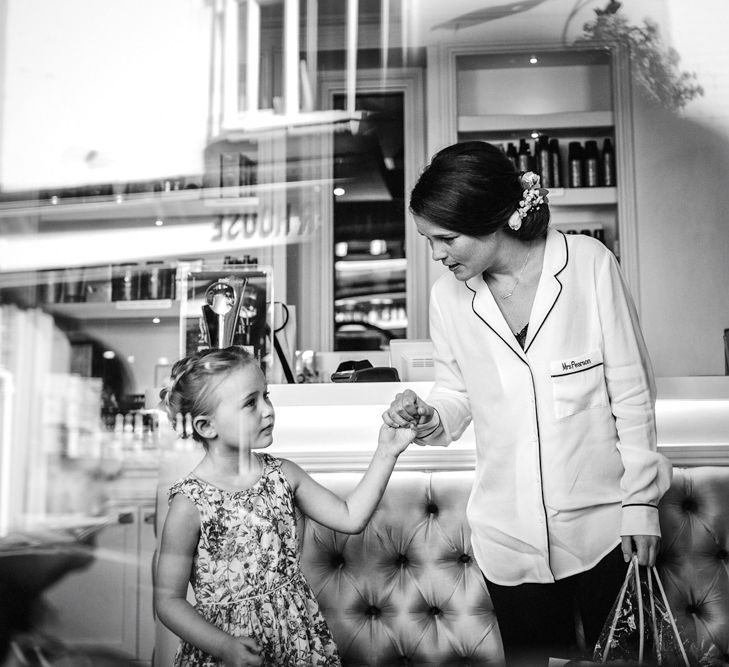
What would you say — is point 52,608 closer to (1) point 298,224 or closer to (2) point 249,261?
(2) point 249,261

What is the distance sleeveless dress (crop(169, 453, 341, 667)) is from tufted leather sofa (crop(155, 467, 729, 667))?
0.17 meters

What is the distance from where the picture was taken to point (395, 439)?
81cm

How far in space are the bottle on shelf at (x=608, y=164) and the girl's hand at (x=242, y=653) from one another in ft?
4.96

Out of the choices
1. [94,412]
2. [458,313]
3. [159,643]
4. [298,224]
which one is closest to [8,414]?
[94,412]

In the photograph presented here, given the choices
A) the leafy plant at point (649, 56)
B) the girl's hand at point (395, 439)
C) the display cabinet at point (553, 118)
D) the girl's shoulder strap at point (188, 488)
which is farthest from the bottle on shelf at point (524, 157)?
the girl's shoulder strap at point (188, 488)

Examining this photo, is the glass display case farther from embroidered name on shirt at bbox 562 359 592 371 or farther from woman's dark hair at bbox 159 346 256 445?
embroidered name on shirt at bbox 562 359 592 371

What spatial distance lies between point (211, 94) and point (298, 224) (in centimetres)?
106

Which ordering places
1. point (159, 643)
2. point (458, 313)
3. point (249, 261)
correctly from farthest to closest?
point (249, 261) → point (458, 313) → point (159, 643)

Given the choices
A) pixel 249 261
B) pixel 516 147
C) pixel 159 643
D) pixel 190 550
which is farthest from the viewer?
pixel 516 147

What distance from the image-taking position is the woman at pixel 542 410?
78 cm

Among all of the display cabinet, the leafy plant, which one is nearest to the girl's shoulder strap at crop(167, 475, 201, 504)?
the leafy plant

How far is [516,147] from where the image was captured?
188 centimetres

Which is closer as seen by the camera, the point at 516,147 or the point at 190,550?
the point at 190,550

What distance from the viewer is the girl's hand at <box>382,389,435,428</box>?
2.51 ft
